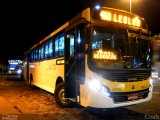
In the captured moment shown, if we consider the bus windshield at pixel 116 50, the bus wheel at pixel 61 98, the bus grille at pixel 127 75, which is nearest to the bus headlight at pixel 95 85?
the bus grille at pixel 127 75

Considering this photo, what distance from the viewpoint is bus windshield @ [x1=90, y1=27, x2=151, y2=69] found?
27.6 feet

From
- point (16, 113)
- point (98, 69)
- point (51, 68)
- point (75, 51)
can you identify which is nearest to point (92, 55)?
point (98, 69)

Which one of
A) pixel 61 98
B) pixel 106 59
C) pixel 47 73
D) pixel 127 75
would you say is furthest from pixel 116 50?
pixel 47 73

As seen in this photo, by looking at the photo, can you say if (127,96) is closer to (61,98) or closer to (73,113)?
(73,113)

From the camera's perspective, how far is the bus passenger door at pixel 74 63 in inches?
349

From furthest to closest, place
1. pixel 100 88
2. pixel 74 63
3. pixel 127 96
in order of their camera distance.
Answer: pixel 74 63 < pixel 127 96 < pixel 100 88

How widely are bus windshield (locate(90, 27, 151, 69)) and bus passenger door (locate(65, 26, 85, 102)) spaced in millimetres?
527

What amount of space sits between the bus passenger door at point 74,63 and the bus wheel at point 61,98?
833 millimetres

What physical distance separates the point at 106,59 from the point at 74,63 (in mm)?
1457

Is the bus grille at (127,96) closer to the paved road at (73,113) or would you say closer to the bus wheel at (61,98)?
the paved road at (73,113)

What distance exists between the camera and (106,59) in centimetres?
842

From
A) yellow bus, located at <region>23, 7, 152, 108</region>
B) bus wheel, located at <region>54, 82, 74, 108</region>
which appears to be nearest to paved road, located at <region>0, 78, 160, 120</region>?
bus wheel, located at <region>54, 82, 74, 108</region>

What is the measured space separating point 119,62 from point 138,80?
0.95 m

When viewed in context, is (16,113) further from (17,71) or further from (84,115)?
(17,71)
